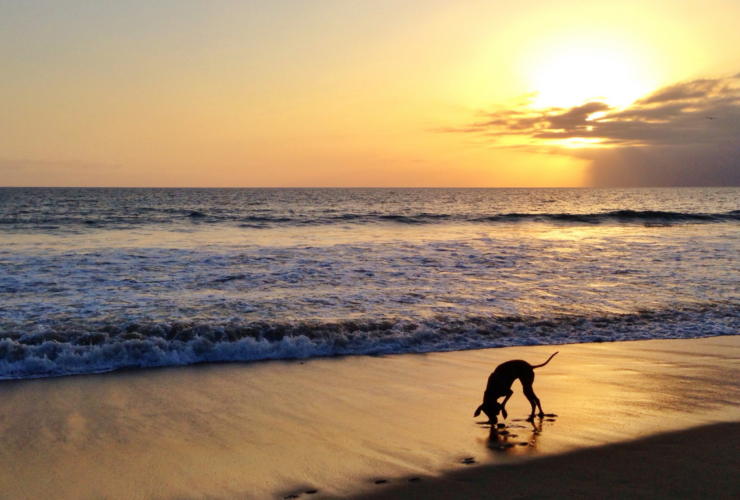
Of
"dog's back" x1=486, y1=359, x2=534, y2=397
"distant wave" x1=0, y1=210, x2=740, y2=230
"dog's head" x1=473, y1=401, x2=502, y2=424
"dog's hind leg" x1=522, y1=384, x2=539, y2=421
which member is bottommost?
"dog's head" x1=473, y1=401, x2=502, y2=424

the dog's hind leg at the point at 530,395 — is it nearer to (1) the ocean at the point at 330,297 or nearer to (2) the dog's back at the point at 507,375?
(2) the dog's back at the point at 507,375

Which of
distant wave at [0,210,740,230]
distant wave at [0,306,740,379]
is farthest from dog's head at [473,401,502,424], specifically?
distant wave at [0,210,740,230]

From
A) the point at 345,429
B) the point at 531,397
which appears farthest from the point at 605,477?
the point at 345,429

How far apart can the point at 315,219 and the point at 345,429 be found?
3125 cm

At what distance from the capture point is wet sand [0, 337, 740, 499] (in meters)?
3.94

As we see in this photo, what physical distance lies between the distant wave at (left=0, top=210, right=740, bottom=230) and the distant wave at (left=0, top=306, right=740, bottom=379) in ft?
73.0

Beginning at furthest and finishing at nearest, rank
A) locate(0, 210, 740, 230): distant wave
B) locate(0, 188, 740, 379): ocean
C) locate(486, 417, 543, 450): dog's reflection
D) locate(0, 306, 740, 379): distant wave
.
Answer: locate(0, 210, 740, 230): distant wave → locate(0, 188, 740, 379): ocean → locate(0, 306, 740, 379): distant wave → locate(486, 417, 543, 450): dog's reflection

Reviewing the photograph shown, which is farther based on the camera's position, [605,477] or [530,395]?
[530,395]

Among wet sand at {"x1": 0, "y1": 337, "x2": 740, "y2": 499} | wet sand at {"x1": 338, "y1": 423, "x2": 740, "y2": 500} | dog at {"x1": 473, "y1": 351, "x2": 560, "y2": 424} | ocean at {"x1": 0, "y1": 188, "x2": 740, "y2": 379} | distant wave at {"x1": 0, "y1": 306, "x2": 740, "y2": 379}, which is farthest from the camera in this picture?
ocean at {"x1": 0, "y1": 188, "x2": 740, "y2": 379}

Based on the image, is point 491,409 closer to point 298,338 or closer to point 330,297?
point 298,338

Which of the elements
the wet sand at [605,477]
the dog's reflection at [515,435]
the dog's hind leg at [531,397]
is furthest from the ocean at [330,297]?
the wet sand at [605,477]

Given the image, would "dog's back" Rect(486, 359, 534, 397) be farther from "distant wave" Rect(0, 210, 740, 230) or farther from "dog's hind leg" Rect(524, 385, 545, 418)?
"distant wave" Rect(0, 210, 740, 230)

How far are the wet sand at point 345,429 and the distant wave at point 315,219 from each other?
24543mm

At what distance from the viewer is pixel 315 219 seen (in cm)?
3569
